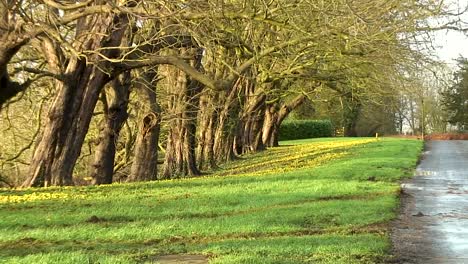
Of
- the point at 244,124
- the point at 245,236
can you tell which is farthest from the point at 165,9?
the point at 244,124

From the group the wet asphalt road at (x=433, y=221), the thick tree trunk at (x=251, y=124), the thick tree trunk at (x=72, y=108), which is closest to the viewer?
the wet asphalt road at (x=433, y=221)

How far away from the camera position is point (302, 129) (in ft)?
215

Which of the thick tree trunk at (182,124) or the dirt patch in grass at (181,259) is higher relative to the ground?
the thick tree trunk at (182,124)

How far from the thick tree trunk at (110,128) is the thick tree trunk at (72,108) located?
2094 mm

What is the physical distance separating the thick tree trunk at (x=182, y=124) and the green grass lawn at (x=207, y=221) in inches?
234

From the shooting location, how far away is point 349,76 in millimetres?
25609

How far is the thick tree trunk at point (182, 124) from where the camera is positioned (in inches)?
925

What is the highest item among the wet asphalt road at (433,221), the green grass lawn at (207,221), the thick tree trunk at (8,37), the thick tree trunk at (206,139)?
the thick tree trunk at (8,37)

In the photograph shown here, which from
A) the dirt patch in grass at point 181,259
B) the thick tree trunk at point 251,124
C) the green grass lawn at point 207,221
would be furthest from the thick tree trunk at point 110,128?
the dirt patch in grass at point 181,259

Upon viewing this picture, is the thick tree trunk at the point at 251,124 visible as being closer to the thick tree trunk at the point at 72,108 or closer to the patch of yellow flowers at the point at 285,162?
the patch of yellow flowers at the point at 285,162

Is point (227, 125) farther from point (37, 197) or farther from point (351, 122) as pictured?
point (351, 122)

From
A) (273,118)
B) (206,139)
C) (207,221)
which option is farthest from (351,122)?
(207,221)

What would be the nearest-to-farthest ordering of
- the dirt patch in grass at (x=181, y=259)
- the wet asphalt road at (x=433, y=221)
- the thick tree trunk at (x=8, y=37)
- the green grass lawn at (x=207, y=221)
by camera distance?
the dirt patch in grass at (x=181, y=259) < the green grass lawn at (x=207, y=221) < the wet asphalt road at (x=433, y=221) < the thick tree trunk at (x=8, y=37)

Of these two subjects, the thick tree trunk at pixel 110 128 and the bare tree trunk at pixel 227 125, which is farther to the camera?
the bare tree trunk at pixel 227 125
